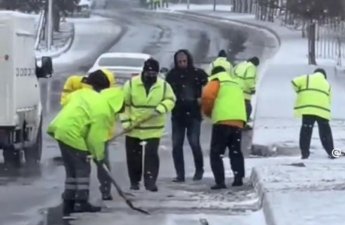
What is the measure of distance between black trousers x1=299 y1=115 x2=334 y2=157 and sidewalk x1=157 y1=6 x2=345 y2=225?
227mm

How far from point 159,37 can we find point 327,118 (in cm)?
4503

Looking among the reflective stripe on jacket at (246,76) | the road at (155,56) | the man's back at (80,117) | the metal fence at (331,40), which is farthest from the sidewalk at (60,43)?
the man's back at (80,117)

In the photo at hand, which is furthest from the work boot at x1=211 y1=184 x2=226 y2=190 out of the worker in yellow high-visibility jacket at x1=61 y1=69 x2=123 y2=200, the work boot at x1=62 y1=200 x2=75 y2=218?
the work boot at x1=62 y1=200 x2=75 y2=218

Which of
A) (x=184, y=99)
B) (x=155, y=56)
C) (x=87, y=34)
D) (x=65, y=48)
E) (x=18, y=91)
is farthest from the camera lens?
(x=87, y=34)

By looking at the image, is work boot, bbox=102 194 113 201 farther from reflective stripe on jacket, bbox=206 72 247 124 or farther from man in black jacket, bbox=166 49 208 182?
man in black jacket, bbox=166 49 208 182

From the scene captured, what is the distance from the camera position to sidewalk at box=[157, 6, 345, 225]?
12359 mm

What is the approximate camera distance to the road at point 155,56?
→ 15.0 metres

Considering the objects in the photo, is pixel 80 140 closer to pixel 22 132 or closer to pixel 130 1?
pixel 22 132

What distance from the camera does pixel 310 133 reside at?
64.0 feet

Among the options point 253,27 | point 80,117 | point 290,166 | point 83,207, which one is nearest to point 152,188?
point 83,207

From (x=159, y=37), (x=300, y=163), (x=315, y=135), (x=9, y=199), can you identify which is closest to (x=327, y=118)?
(x=300, y=163)

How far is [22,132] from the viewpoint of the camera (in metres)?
18.6

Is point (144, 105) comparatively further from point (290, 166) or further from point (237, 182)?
point (290, 166)

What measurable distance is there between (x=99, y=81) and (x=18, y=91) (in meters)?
5.39
